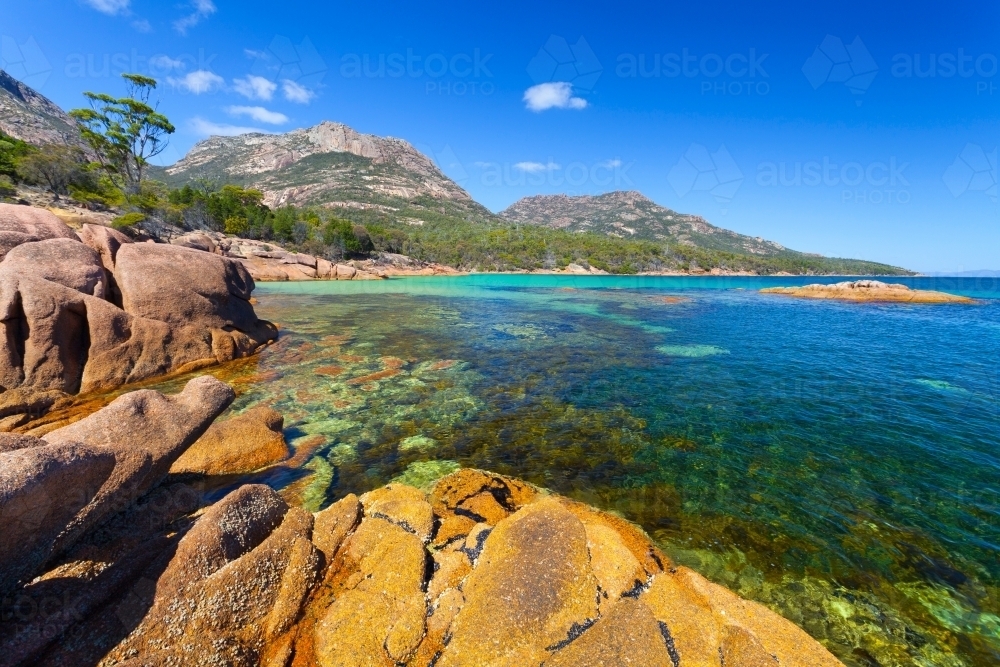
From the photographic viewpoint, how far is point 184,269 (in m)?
15.7

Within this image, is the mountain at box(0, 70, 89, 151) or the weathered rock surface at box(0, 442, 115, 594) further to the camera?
the mountain at box(0, 70, 89, 151)

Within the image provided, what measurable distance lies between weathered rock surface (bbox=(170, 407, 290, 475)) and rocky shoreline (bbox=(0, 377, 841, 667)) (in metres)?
1.95

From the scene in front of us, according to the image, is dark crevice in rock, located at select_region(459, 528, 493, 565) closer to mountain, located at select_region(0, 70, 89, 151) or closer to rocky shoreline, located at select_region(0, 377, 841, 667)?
rocky shoreline, located at select_region(0, 377, 841, 667)

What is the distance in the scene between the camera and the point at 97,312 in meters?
12.2

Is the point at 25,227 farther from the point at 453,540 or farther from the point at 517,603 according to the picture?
the point at 517,603

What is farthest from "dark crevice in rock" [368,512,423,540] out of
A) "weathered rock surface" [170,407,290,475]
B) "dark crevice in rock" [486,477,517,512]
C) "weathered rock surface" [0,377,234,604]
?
"weathered rock surface" [170,407,290,475]

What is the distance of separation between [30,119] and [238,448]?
205009mm

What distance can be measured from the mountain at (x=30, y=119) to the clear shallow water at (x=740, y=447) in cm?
14061

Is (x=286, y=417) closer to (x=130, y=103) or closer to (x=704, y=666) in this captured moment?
(x=704, y=666)

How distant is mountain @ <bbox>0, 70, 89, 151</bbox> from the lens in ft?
388

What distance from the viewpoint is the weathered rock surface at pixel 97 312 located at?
10.8 metres

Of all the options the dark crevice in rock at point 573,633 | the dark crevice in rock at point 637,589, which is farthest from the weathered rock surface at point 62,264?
the dark crevice in rock at point 637,589

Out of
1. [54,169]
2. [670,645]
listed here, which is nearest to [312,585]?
[670,645]

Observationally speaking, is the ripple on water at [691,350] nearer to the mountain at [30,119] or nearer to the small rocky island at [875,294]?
the small rocky island at [875,294]
